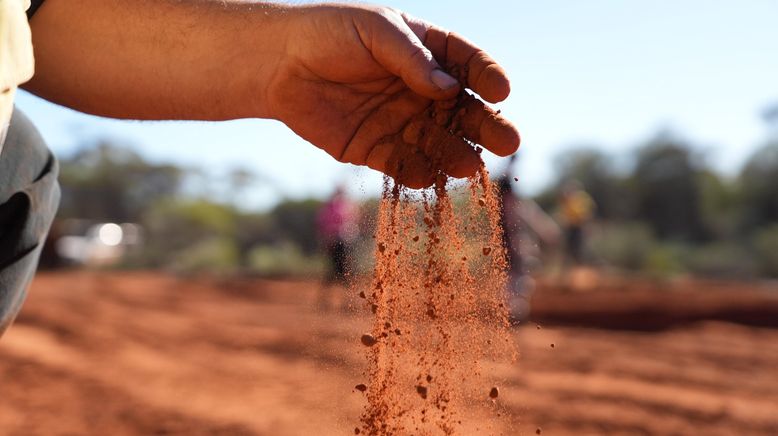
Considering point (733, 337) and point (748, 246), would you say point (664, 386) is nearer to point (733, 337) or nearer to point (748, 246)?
point (733, 337)

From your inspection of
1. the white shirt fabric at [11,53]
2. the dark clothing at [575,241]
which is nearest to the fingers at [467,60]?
the white shirt fabric at [11,53]

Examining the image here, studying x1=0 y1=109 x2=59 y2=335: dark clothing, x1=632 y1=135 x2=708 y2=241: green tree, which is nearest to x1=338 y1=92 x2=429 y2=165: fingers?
x1=0 y1=109 x2=59 y2=335: dark clothing

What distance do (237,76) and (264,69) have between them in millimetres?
87

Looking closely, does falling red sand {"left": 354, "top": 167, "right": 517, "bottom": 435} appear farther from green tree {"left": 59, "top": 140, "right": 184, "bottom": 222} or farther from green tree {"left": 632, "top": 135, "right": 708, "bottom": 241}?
green tree {"left": 59, "top": 140, "right": 184, "bottom": 222}

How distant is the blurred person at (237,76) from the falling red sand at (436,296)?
0.18 metres

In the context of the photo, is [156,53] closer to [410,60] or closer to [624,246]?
[410,60]

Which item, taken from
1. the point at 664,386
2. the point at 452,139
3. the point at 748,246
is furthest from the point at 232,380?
the point at 748,246

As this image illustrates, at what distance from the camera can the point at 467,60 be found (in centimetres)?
193

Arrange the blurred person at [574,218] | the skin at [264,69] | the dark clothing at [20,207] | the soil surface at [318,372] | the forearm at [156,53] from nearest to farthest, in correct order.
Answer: the dark clothing at [20,207]
the skin at [264,69]
the forearm at [156,53]
the soil surface at [318,372]
the blurred person at [574,218]

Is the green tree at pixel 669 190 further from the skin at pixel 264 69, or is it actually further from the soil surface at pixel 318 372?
the skin at pixel 264 69

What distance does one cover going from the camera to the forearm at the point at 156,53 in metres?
2.02

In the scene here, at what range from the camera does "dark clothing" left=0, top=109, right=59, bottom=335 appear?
1782 millimetres

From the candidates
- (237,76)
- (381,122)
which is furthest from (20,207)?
(381,122)

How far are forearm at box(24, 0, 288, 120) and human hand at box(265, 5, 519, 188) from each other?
9 cm
